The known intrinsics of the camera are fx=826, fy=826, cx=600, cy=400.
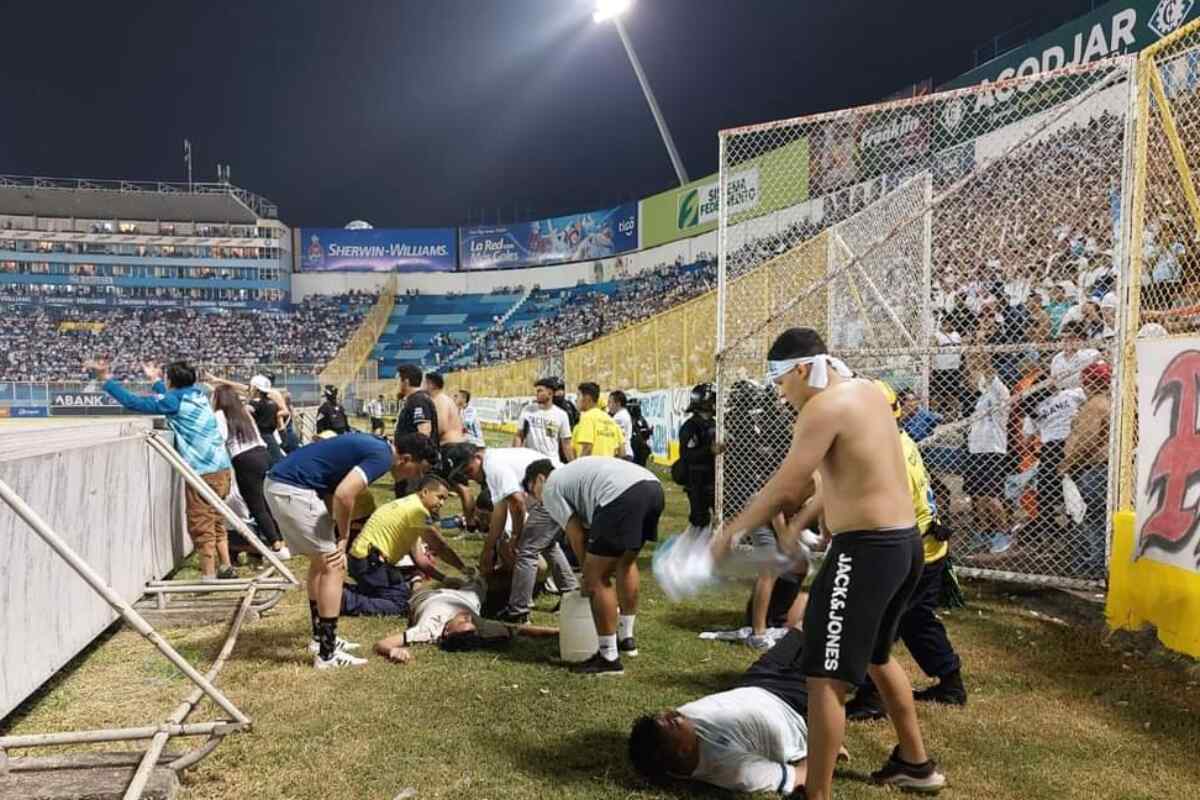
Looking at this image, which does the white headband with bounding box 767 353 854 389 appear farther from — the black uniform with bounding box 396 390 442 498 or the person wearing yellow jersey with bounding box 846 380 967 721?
the black uniform with bounding box 396 390 442 498

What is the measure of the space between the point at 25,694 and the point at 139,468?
3074 millimetres

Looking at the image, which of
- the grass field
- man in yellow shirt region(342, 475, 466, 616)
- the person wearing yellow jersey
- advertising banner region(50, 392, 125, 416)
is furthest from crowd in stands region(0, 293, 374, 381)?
the person wearing yellow jersey

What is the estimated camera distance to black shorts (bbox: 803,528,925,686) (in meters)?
3.10

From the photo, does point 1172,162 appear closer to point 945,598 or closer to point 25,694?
point 945,598

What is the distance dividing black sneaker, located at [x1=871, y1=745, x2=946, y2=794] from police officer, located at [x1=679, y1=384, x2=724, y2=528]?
479 cm

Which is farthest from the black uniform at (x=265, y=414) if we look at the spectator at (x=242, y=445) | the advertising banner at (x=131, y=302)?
the advertising banner at (x=131, y=302)

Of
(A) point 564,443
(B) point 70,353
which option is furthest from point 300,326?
(A) point 564,443

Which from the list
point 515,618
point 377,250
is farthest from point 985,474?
point 377,250

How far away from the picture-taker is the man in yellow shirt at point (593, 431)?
357 inches

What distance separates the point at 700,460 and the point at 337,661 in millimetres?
4301

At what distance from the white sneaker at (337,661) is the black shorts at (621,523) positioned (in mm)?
1682

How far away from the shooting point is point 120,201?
65750 millimetres

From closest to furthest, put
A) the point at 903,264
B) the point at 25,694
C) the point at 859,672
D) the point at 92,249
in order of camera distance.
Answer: the point at 859,672
the point at 25,694
the point at 903,264
the point at 92,249

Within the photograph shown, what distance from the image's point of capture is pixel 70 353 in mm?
56875
